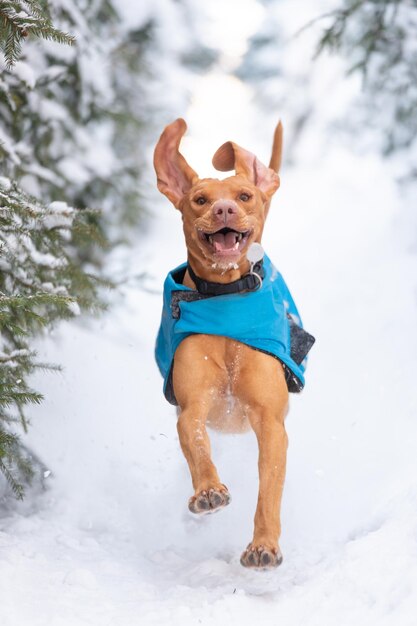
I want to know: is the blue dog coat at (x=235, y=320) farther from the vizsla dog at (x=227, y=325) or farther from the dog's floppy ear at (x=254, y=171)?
the dog's floppy ear at (x=254, y=171)

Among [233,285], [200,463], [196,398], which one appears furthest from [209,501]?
[233,285]

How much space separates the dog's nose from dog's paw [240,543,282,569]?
1.48 m

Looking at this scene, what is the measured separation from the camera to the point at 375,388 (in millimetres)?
7449

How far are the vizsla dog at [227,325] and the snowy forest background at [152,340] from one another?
1.85ft

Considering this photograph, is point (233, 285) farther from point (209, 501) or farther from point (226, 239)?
point (209, 501)

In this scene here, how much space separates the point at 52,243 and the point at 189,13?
5.92m

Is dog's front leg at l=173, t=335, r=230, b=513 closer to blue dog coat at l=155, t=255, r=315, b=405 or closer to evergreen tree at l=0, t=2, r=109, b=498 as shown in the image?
blue dog coat at l=155, t=255, r=315, b=405

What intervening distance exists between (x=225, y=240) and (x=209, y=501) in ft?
4.05

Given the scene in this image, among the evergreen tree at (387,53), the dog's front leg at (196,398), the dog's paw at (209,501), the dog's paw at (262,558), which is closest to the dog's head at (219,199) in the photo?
the dog's front leg at (196,398)

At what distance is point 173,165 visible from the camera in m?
5.08

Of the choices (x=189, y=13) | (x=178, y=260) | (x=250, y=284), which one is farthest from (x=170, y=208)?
(x=250, y=284)

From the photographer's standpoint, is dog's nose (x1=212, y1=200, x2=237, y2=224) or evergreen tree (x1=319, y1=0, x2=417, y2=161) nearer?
dog's nose (x1=212, y1=200, x2=237, y2=224)

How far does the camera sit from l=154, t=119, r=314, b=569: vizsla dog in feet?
15.0

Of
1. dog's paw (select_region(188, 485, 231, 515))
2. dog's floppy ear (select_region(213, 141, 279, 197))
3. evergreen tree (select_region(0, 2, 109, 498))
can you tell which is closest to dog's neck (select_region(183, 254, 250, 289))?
dog's floppy ear (select_region(213, 141, 279, 197))
